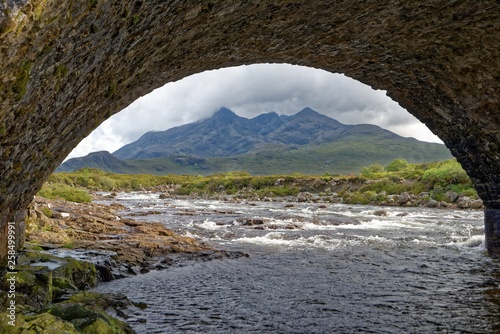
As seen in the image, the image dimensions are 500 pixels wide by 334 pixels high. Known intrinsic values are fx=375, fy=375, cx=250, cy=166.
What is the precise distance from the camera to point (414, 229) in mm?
24969

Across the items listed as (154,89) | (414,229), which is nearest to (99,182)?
(414,229)

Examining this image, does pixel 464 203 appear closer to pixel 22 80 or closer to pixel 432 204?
pixel 432 204

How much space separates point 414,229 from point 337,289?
52.1ft

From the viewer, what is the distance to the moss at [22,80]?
3.68 meters

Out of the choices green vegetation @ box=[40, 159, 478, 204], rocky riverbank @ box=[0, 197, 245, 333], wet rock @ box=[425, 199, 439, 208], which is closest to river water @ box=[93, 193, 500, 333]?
rocky riverbank @ box=[0, 197, 245, 333]

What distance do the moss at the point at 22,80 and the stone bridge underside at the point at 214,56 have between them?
0.01m

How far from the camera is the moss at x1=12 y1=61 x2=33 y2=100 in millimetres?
3682

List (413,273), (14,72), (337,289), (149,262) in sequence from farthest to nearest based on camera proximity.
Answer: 1. (149,262)
2. (413,273)
3. (337,289)
4. (14,72)

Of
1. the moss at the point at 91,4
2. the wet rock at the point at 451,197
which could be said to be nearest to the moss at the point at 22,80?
the moss at the point at 91,4

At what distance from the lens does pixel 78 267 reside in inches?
435

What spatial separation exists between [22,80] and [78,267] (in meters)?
8.63

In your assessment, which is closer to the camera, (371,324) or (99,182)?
(371,324)

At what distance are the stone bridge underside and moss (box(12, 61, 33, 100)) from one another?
0.05 feet

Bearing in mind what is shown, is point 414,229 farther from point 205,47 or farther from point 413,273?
point 205,47
